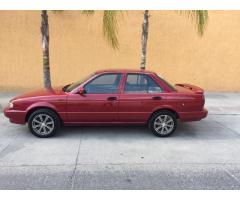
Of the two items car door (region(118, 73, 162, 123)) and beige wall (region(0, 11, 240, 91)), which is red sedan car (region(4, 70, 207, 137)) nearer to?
car door (region(118, 73, 162, 123))

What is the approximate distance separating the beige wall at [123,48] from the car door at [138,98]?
5194 mm

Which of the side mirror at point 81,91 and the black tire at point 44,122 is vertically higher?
the side mirror at point 81,91

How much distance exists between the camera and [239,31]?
11.2 m

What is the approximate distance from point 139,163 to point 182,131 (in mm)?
2231

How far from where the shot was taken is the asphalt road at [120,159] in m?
3.97

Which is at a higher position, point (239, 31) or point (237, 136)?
point (239, 31)

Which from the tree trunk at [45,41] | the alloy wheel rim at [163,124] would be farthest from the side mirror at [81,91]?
the tree trunk at [45,41]

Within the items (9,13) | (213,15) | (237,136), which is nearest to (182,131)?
(237,136)

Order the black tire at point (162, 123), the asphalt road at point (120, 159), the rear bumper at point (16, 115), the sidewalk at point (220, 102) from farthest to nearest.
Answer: the sidewalk at point (220, 102)
the black tire at point (162, 123)
the rear bumper at point (16, 115)
the asphalt road at point (120, 159)

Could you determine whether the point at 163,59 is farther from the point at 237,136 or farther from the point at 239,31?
the point at 237,136

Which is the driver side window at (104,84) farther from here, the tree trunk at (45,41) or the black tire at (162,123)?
the tree trunk at (45,41)

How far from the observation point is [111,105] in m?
5.87

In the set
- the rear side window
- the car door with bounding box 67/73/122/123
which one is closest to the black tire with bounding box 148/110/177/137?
the rear side window
